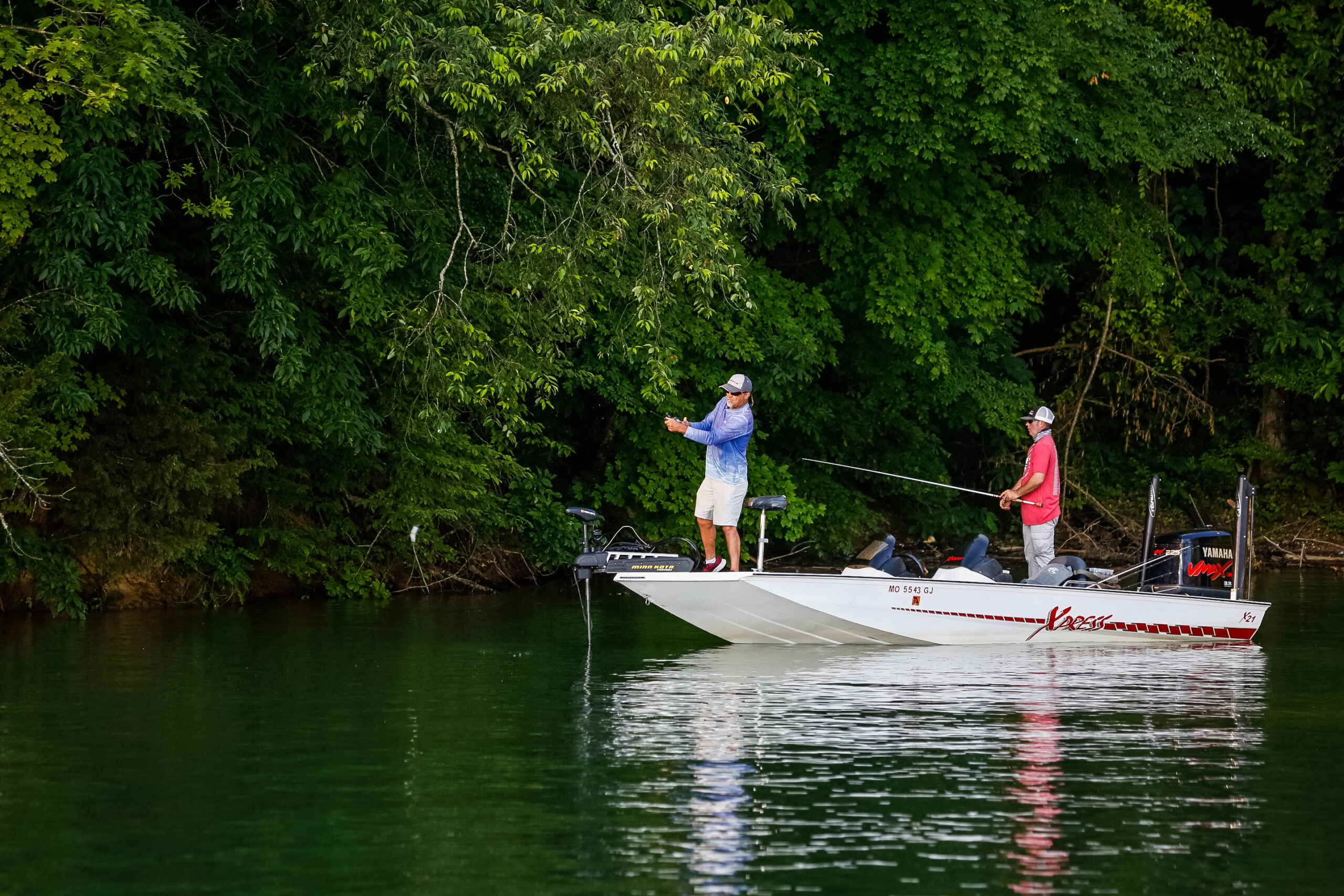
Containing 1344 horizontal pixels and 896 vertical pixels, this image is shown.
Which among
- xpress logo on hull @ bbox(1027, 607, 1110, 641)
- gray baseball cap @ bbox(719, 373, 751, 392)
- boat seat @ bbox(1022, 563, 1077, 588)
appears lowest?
xpress logo on hull @ bbox(1027, 607, 1110, 641)

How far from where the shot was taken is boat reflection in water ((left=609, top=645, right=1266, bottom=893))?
7355 mm

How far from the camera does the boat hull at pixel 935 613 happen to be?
14.8 m

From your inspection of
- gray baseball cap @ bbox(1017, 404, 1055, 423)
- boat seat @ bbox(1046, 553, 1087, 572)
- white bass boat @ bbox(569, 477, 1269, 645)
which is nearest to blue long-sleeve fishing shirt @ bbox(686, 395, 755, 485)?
white bass boat @ bbox(569, 477, 1269, 645)

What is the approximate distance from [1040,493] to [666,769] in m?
7.56

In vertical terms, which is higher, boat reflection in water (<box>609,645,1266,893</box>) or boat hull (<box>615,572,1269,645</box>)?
boat hull (<box>615,572,1269,645</box>)

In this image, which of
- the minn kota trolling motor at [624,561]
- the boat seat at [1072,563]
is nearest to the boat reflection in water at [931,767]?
the minn kota trolling motor at [624,561]

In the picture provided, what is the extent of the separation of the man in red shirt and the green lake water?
1.08 metres

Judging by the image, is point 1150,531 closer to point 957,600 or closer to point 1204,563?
point 1204,563

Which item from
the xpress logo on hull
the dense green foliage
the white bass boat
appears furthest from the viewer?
the dense green foliage

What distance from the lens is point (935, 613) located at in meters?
15.2

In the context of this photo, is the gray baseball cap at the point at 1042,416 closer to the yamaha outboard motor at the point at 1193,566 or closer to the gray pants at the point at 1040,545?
the gray pants at the point at 1040,545

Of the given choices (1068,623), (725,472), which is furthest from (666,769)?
(1068,623)

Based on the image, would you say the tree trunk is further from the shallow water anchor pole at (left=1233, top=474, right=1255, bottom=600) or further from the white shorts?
the white shorts

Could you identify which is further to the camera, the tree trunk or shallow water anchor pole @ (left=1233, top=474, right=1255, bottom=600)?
the tree trunk
